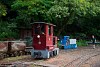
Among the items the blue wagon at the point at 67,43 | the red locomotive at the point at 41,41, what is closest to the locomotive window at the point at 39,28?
Result: the red locomotive at the point at 41,41

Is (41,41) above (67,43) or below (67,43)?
above

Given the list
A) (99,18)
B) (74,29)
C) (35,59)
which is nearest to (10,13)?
(74,29)

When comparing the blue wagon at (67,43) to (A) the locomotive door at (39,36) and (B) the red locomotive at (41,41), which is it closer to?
(B) the red locomotive at (41,41)

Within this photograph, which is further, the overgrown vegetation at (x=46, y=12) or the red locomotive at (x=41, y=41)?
the overgrown vegetation at (x=46, y=12)

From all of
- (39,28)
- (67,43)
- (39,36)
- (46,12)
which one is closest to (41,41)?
(39,36)

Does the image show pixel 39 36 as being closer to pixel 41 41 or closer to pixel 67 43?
pixel 41 41

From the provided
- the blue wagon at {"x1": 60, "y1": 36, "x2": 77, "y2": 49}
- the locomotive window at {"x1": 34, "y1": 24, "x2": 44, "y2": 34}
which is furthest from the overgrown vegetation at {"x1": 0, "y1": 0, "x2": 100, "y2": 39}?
the locomotive window at {"x1": 34, "y1": 24, "x2": 44, "y2": 34}

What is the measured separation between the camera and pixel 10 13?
135ft

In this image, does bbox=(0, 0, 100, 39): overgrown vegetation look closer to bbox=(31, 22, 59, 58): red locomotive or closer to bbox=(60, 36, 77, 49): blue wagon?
bbox=(60, 36, 77, 49): blue wagon

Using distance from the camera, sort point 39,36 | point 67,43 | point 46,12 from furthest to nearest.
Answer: point 67,43
point 46,12
point 39,36

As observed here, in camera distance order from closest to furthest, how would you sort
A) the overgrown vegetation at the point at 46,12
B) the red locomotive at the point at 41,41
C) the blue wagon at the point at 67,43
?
the red locomotive at the point at 41,41, the overgrown vegetation at the point at 46,12, the blue wagon at the point at 67,43

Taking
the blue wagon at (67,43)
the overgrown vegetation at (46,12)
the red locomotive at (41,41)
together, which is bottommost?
the blue wagon at (67,43)

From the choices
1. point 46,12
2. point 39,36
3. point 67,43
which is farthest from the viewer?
point 67,43

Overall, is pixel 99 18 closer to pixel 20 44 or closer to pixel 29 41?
pixel 29 41
